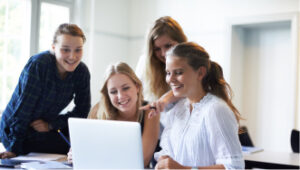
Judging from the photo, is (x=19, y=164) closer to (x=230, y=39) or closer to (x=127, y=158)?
(x=127, y=158)

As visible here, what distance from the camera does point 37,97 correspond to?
2533 millimetres

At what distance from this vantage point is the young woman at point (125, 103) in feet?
7.70

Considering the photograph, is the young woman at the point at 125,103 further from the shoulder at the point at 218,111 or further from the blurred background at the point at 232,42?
the blurred background at the point at 232,42

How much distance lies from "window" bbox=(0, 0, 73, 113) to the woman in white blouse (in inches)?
139

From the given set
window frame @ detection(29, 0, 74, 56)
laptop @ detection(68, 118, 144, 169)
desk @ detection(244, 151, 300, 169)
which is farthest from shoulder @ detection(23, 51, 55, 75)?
window frame @ detection(29, 0, 74, 56)

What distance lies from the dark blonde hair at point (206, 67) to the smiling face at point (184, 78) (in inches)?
0.8

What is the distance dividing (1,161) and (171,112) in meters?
0.99

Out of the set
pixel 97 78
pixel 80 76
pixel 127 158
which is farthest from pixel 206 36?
pixel 127 158

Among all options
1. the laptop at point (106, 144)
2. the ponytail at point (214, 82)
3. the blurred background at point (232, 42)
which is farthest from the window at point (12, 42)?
the ponytail at point (214, 82)

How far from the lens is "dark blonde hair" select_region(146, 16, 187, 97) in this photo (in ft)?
7.82

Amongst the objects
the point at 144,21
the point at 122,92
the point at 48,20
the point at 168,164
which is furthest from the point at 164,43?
the point at 144,21

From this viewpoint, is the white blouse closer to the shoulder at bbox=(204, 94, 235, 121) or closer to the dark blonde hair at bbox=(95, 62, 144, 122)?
the shoulder at bbox=(204, 94, 235, 121)

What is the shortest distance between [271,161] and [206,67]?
1399 mm

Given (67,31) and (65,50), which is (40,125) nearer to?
(65,50)
